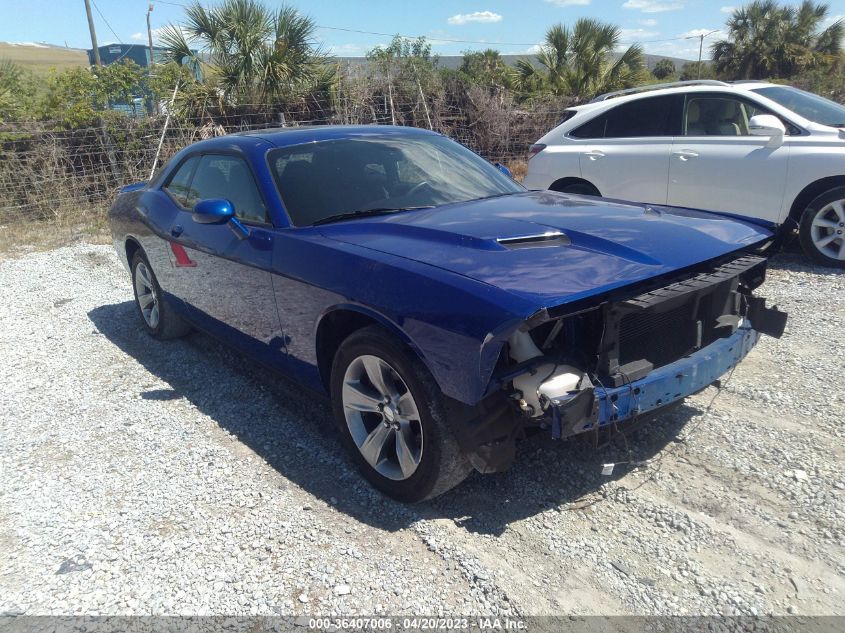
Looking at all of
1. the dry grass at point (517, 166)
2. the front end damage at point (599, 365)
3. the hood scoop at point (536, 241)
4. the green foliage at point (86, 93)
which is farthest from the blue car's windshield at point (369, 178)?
the dry grass at point (517, 166)

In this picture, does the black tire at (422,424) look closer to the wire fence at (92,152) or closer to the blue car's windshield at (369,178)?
the blue car's windshield at (369,178)

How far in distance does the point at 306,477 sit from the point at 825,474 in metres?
2.45

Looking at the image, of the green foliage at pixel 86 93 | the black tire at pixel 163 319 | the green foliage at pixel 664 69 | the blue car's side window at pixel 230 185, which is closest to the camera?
the blue car's side window at pixel 230 185

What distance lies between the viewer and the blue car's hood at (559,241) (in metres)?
2.43

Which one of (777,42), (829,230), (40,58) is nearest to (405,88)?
(829,230)

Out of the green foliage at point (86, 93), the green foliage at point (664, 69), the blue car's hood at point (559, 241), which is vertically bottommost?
the blue car's hood at point (559, 241)

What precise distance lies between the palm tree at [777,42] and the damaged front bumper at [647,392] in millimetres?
29612

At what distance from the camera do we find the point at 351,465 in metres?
3.30

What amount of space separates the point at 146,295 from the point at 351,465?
3.00 m

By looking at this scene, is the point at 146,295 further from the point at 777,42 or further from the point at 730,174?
the point at 777,42

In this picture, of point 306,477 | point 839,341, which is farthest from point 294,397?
point 839,341

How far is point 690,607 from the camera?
2260mm

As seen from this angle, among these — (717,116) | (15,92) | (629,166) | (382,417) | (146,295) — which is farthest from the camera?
(15,92)

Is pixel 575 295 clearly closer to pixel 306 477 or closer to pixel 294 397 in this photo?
pixel 306 477
